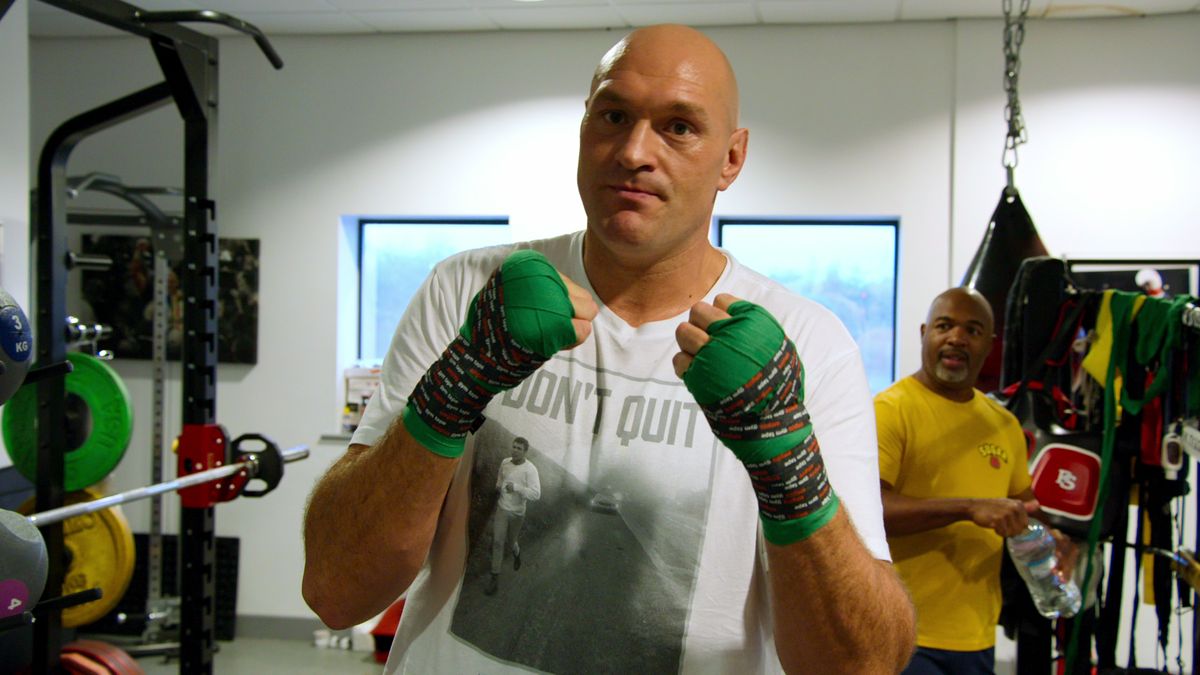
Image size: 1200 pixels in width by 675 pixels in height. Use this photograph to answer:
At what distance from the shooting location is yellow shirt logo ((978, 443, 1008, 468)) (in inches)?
115

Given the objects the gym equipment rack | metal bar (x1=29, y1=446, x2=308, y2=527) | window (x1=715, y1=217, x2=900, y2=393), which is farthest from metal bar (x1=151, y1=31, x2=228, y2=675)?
window (x1=715, y1=217, x2=900, y2=393)

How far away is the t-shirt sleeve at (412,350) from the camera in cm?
130

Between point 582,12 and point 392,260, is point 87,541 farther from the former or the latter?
point 582,12

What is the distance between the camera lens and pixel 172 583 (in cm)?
519

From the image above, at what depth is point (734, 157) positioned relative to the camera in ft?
4.76

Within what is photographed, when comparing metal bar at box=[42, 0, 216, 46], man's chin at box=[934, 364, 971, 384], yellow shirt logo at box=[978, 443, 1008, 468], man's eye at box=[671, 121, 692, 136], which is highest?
metal bar at box=[42, 0, 216, 46]

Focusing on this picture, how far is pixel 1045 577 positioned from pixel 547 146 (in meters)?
3.16

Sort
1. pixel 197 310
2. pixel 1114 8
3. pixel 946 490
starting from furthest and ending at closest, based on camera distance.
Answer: pixel 1114 8 → pixel 946 490 → pixel 197 310

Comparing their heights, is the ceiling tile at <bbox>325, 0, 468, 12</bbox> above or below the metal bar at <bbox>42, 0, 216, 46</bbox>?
above

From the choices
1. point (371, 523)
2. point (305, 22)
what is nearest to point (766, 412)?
point (371, 523)

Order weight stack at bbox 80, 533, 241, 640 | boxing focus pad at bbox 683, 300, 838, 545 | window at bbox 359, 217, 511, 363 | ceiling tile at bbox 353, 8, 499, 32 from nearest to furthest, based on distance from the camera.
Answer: boxing focus pad at bbox 683, 300, 838, 545
ceiling tile at bbox 353, 8, 499, 32
weight stack at bbox 80, 533, 241, 640
window at bbox 359, 217, 511, 363

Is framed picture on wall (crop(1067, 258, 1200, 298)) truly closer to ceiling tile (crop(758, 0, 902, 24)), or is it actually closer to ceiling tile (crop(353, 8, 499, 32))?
ceiling tile (crop(758, 0, 902, 24))

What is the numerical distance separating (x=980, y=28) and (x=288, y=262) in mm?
3615

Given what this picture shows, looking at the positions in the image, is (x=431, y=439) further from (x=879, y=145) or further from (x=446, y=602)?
(x=879, y=145)
